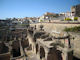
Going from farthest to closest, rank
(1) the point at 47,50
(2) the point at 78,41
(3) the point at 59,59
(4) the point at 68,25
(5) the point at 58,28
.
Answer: (5) the point at 58,28, (4) the point at 68,25, (2) the point at 78,41, (3) the point at 59,59, (1) the point at 47,50

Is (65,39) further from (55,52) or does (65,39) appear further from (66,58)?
(66,58)

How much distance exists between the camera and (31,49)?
1205 centimetres

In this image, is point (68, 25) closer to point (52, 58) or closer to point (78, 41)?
point (78, 41)

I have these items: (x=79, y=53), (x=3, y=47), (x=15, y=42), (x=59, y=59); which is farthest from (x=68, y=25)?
(x=3, y=47)

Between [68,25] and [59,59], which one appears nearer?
[59,59]

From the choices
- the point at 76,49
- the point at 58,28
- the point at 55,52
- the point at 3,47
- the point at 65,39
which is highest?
the point at 58,28

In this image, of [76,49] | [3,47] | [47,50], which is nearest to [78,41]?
[76,49]

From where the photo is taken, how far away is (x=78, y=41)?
31.1ft

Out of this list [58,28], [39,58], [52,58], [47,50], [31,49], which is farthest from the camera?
[58,28]

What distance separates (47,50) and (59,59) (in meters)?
2.49

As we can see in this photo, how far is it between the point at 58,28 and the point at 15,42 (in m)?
10.1

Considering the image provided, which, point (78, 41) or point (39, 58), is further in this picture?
point (78, 41)

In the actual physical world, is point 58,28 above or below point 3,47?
above

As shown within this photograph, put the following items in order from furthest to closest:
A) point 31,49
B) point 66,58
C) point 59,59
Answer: point 31,49
point 59,59
point 66,58
